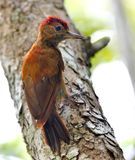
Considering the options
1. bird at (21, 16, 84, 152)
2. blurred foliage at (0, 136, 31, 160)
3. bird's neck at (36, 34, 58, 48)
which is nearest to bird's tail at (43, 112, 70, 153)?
bird at (21, 16, 84, 152)

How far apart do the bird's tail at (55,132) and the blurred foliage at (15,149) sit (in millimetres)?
1206

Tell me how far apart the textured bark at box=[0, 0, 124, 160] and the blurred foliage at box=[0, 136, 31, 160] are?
0.95 meters

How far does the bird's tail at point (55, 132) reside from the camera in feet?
8.25

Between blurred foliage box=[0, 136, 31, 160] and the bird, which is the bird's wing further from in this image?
blurred foliage box=[0, 136, 31, 160]

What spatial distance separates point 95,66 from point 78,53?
0.90m

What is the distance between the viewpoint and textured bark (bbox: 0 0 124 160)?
2502 millimetres

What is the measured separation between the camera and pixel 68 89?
2.82 meters

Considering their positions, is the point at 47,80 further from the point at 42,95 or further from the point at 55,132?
the point at 55,132

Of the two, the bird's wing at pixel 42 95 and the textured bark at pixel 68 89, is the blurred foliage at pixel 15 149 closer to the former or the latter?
the textured bark at pixel 68 89

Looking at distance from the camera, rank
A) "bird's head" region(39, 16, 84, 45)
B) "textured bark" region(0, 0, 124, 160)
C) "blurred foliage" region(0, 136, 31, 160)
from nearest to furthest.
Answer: "textured bark" region(0, 0, 124, 160), "bird's head" region(39, 16, 84, 45), "blurred foliage" region(0, 136, 31, 160)

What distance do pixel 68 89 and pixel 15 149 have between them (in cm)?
135

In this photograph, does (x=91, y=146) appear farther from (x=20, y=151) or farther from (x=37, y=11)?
(x=20, y=151)

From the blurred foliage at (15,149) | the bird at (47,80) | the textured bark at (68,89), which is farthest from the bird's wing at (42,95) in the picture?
the blurred foliage at (15,149)

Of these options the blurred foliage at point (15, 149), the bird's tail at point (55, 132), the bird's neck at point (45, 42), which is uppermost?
the bird's neck at point (45, 42)
